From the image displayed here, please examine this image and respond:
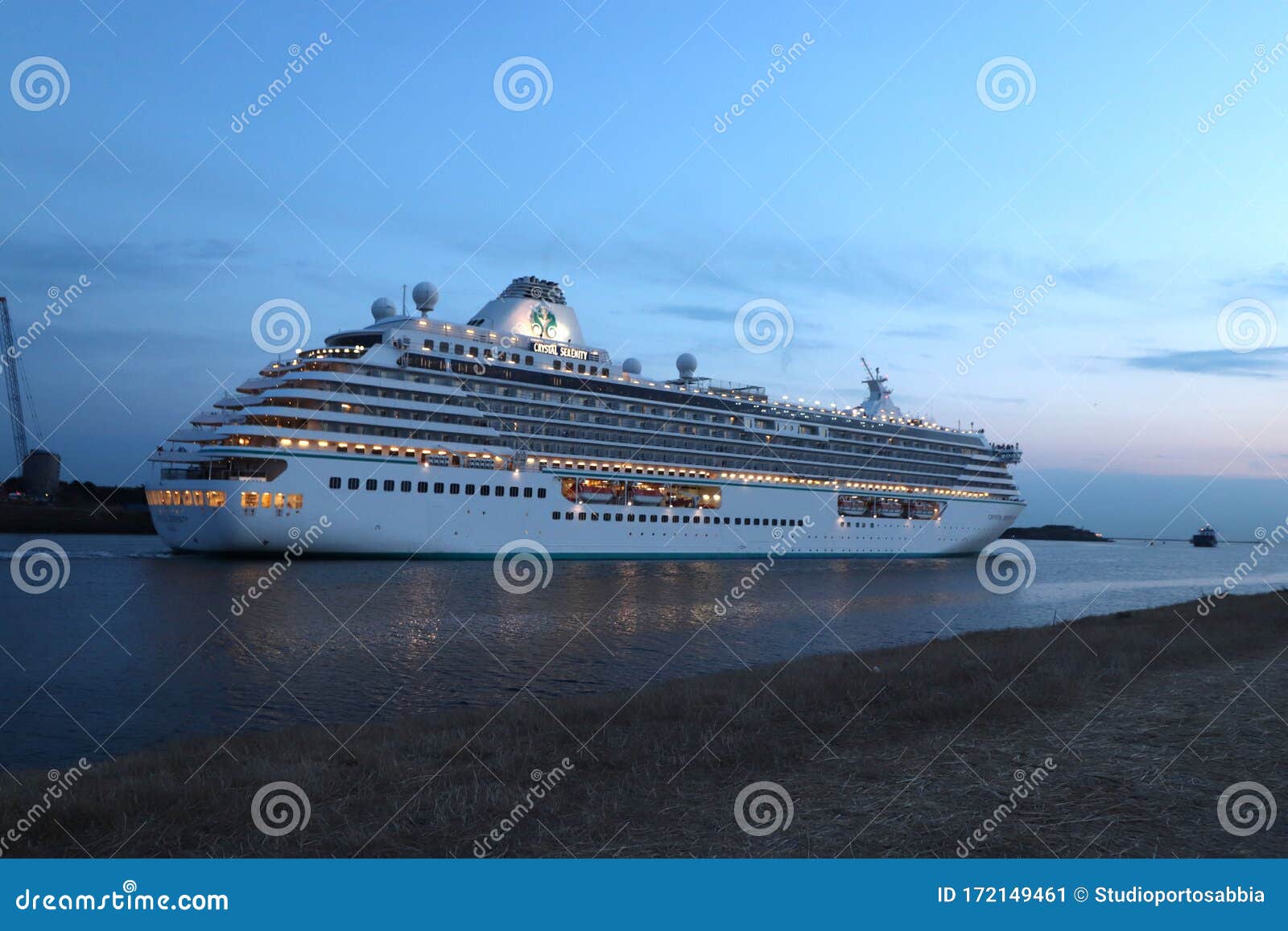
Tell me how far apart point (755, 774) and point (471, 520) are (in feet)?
172

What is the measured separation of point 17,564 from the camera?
46.1 m

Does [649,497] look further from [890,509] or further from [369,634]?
[369,634]

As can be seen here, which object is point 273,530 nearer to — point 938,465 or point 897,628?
point 897,628

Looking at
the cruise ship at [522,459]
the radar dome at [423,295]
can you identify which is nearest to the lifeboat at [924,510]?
the cruise ship at [522,459]

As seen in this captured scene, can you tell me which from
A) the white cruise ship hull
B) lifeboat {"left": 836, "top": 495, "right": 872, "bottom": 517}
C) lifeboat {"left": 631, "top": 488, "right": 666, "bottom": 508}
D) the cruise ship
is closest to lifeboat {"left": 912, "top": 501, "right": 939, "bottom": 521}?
the cruise ship

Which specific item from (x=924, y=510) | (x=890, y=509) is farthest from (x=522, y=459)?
(x=924, y=510)

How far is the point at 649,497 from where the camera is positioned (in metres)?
71.4

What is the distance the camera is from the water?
16.4 m

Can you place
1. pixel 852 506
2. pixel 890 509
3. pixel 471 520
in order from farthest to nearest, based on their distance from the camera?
pixel 890 509 < pixel 852 506 < pixel 471 520

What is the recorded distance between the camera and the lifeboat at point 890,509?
89125mm

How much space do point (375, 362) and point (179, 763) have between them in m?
51.0

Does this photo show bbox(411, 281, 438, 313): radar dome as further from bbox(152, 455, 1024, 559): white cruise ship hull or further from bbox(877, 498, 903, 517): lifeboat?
bbox(877, 498, 903, 517): lifeboat

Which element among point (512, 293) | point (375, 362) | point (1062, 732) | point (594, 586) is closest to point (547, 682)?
point (1062, 732)

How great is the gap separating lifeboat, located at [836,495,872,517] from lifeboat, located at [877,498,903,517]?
66.8 inches
